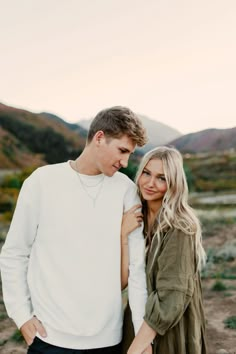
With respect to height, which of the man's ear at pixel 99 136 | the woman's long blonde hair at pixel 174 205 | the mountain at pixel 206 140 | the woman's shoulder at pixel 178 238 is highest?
the man's ear at pixel 99 136

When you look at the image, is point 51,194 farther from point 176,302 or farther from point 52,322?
point 176,302

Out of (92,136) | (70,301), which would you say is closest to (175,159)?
(92,136)

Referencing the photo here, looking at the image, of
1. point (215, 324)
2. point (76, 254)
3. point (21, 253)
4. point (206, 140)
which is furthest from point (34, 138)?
point (76, 254)

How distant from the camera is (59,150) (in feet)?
42.4

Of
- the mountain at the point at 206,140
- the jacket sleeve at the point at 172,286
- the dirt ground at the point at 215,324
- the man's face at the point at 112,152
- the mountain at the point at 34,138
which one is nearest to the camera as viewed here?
the jacket sleeve at the point at 172,286

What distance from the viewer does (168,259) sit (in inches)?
66.4

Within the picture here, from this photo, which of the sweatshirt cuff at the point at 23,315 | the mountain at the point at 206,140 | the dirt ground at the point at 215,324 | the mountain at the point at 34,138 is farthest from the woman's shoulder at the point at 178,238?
the mountain at the point at 206,140

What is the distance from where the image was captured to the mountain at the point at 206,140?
13812 mm

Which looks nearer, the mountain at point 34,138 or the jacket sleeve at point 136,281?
the jacket sleeve at point 136,281

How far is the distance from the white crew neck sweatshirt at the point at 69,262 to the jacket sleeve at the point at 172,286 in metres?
0.08

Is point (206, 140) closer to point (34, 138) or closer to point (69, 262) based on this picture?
point (34, 138)

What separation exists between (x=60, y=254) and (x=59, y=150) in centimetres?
1135

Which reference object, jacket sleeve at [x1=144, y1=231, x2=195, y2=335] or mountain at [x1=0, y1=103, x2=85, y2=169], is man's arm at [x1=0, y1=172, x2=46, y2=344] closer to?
jacket sleeve at [x1=144, y1=231, x2=195, y2=335]

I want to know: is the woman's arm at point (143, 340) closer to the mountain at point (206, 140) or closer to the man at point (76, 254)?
the man at point (76, 254)
